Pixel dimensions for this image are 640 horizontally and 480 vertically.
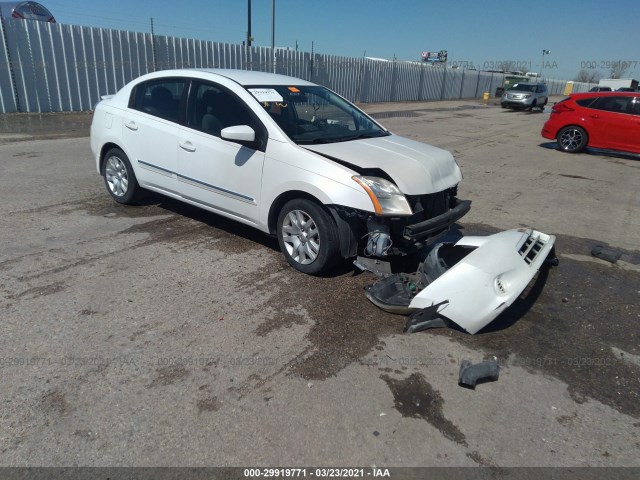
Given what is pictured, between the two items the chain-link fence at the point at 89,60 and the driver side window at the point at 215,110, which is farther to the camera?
the chain-link fence at the point at 89,60

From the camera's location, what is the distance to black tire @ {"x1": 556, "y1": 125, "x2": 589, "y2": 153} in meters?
12.8

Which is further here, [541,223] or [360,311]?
[541,223]

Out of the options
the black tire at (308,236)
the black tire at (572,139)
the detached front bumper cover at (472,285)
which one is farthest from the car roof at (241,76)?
the black tire at (572,139)

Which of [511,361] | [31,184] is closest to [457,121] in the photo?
[31,184]

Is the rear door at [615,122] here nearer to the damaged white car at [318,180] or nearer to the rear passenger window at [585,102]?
the rear passenger window at [585,102]

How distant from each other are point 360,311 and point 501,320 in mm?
1122

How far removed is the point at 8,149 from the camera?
32.2ft

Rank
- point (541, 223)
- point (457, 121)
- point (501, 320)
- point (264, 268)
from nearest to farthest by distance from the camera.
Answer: point (501, 320), point (264, 268), point (541, 223), point (457, 121)

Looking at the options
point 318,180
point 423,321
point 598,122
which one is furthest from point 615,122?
point 423,321

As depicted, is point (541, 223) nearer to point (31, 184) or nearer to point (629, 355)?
point (629, 355)

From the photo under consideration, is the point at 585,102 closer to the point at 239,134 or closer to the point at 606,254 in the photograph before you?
the point at 606,254

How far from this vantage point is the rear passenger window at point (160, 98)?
530 cm

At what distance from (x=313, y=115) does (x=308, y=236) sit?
1553 mm

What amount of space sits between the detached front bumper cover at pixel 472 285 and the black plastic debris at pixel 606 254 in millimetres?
1724
